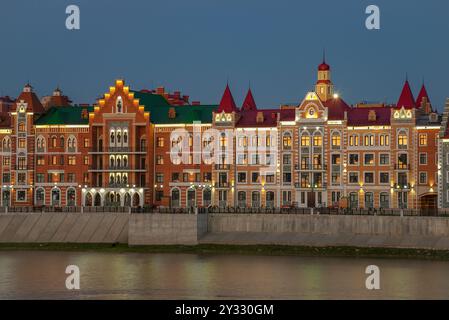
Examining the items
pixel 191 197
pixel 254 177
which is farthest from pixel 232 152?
pixel 191 197

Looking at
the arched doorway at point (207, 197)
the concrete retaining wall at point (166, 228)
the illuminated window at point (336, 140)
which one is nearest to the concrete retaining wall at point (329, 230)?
the concrete retaining wall at point (166, 228)

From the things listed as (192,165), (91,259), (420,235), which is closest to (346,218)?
(420,235)

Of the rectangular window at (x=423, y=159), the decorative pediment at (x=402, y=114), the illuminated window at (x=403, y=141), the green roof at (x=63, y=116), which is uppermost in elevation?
the green roof at (x=63, y=116)

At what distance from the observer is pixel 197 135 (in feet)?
409

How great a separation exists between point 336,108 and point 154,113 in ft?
63.2

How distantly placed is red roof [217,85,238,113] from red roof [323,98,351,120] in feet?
29.9

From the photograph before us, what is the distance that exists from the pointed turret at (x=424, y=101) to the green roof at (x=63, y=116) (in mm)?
33801

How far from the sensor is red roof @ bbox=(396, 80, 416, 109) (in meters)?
116

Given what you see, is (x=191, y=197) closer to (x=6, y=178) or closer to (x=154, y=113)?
(x=154, y=113)

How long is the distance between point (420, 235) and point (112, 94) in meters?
42.7

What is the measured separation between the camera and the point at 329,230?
98.9 meters

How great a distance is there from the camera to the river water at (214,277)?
244ft

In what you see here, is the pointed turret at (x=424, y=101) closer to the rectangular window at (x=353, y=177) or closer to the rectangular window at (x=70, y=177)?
the rectangular window at (x=353, y=177)
